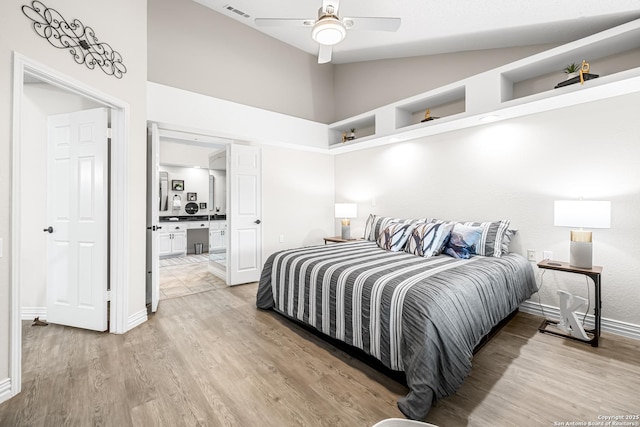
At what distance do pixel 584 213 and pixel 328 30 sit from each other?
2.64 metres

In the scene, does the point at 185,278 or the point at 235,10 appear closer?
the point at 235,10

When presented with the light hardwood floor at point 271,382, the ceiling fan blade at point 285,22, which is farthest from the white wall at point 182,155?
the light hardwood floor at point 271,382

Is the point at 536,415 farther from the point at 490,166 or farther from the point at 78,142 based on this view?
the point at 78,142

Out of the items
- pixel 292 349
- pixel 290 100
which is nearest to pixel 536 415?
pixel 292 349

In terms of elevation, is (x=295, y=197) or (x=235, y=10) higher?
(x=235, y=10)

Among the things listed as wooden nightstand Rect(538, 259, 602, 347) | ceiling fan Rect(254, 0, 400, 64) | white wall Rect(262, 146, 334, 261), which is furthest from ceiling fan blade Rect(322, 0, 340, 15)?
wooden nightstand Rect(538, 259, 602, 347)

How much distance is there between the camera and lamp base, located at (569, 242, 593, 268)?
2.54m

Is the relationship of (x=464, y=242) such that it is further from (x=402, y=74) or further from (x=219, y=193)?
(x=219, y=193)

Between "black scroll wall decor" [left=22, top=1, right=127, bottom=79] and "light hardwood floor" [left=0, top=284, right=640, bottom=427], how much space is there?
2.37 meters

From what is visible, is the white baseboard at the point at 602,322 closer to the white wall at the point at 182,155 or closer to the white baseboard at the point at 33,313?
the white baseboard at the point at 33,313

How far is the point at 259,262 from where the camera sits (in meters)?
4.54

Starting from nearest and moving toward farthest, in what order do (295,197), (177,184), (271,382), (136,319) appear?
(271,382) < (136,319) < (295,197) < (177,184)

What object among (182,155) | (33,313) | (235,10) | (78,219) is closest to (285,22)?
(235,10)

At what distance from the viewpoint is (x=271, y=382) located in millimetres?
1938
